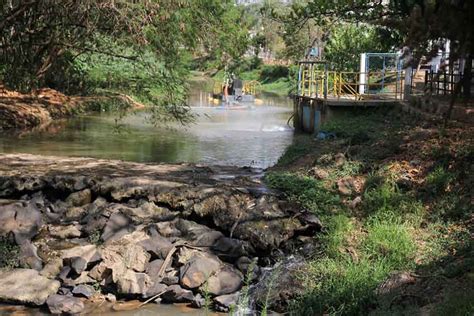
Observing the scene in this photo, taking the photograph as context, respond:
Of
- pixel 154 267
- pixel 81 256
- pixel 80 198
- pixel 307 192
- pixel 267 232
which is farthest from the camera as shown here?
pixel 80 198

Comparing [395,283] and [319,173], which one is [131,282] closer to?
[395,283]

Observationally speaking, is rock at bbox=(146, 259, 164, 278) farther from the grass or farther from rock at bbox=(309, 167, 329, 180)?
rock at bbox=(309, 167, 329, 180)

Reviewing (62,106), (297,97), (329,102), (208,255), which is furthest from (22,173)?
(62,106)

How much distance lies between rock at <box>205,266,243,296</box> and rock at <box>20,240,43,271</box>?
110 inches

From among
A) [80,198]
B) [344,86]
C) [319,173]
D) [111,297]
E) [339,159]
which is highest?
[344,86]

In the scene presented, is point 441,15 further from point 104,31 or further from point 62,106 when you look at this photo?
point 62,106

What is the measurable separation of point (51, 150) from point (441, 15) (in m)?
18.3

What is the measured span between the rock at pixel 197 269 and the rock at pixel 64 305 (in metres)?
1.50

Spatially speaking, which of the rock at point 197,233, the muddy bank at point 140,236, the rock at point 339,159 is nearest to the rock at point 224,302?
the muddy bank at point 140,236

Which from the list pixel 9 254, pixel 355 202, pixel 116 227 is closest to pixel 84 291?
pixel 9 254

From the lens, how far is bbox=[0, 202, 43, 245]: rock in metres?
10.4

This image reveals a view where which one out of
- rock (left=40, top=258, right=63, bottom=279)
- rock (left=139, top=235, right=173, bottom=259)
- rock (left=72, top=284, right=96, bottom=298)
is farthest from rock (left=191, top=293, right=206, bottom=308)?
rock (left=40, top=258, right=63, bottom=279)

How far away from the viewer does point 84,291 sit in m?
8.77

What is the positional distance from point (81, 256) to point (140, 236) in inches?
44.4
